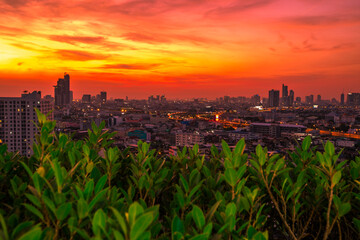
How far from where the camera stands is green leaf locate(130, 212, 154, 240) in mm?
669

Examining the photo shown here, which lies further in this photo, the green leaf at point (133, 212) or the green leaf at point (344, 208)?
the green leaf at point (344, 208)

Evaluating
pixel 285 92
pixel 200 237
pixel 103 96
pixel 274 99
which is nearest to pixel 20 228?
pixel 200 237

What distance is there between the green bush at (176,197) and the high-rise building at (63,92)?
12493 centimetres

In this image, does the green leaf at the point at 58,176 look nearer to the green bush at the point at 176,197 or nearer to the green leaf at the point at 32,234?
the green bush at the point at 176,197

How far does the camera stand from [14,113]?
34.6 metres

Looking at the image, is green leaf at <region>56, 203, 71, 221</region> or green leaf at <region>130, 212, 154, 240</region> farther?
green leaf at <region>56, 203, 71, 221</region>

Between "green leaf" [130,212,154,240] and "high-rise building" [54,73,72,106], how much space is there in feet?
413

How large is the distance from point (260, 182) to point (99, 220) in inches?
37.6

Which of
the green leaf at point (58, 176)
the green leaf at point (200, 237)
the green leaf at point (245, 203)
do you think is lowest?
the green leaf at point (245, 203)

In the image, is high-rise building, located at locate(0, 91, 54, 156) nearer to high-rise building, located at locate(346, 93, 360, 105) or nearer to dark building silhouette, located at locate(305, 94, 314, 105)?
high-rise building, located at locate(346, 93, 360, 105)

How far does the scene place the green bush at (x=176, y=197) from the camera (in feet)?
2.68

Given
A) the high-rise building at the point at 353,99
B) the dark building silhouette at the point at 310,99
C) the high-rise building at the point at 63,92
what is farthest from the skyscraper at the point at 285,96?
the high-rise building at the point at 63,92

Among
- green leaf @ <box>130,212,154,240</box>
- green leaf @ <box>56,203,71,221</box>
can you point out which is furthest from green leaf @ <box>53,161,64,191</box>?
green leaf @ <box>130,212,154,240</box>

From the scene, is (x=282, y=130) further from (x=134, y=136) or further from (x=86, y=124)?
(x=86, y=124)
